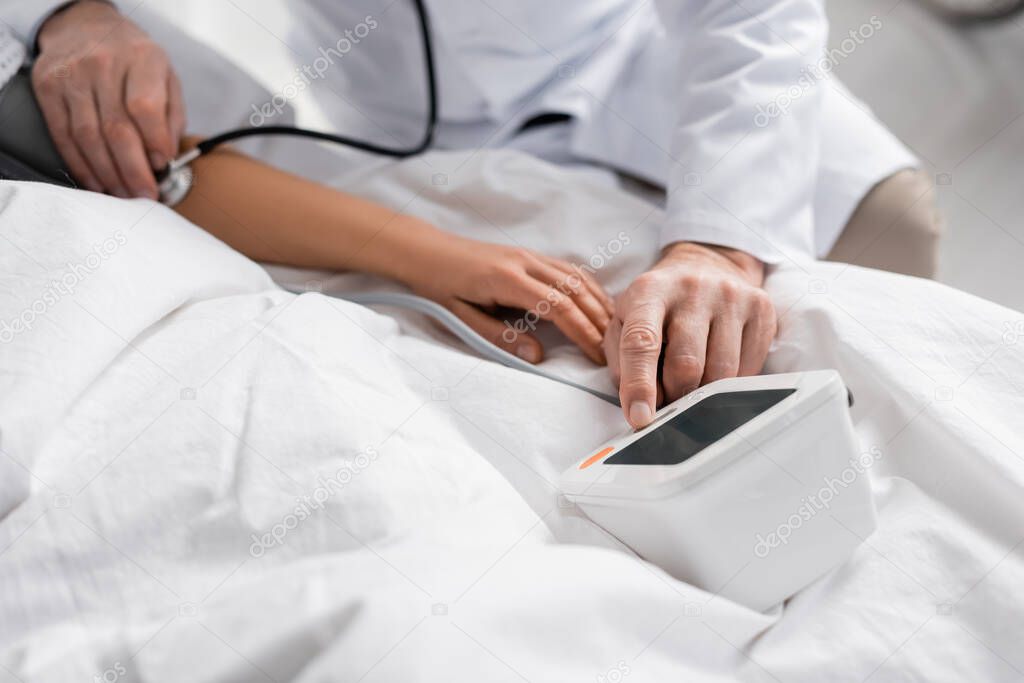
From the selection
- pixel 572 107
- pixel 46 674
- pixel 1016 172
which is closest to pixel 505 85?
pixel 572 107

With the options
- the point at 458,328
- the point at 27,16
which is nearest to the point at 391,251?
the point at 458,328

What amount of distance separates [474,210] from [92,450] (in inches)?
17.8

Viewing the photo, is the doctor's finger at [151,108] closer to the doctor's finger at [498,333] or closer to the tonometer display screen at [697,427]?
the doctor's finger at [498,333]

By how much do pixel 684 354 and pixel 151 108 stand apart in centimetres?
54

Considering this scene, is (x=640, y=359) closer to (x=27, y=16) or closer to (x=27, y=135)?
(x=27, y=135)

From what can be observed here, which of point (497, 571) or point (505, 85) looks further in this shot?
point (505, 85)

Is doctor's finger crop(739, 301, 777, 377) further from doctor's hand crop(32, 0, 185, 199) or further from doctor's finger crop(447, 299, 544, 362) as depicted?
doctor's hand crop(32, 0, 185, 199)

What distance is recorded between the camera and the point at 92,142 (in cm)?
74

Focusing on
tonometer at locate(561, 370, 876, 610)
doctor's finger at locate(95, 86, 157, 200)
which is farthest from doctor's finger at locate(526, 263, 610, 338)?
doctor's finger at locate(95, 86, 157, 200)

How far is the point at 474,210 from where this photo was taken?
83 cm

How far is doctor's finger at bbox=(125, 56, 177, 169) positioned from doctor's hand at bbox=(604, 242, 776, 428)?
0.46m

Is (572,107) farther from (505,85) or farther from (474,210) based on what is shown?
(474,210)

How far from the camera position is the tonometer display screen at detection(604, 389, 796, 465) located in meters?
0.49

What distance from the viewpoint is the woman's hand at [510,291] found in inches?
27.3
